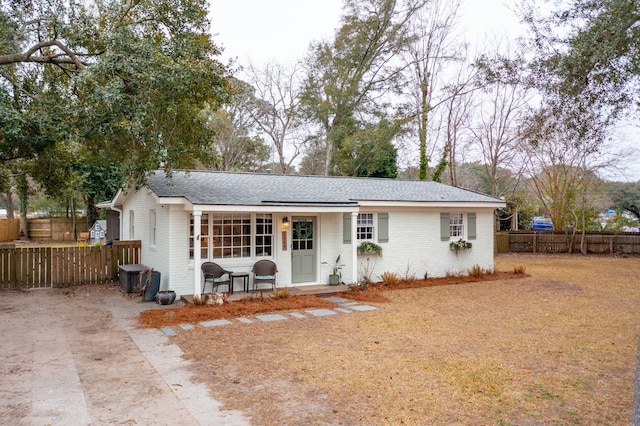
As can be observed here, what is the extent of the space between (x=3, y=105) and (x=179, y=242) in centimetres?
470

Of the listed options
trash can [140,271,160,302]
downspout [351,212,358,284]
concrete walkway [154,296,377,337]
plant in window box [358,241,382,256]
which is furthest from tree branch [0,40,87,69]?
plant in window box [358,241,382,256]

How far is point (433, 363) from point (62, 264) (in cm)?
1065

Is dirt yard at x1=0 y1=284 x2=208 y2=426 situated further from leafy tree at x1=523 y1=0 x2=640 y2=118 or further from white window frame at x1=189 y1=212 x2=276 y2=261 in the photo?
leafy tree at x1=523 y1=0 x2=640 y2=118

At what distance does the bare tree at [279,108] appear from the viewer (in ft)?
92.2

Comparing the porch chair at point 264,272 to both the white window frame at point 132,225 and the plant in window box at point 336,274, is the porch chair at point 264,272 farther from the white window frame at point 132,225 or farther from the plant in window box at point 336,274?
the white window frame at point 132,225

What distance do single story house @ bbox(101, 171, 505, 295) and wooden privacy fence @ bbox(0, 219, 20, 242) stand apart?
16825 mm

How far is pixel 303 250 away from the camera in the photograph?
12148mm

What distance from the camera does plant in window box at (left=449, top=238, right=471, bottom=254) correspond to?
1430 cm

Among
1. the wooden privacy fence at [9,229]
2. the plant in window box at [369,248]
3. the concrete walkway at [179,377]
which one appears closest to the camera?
the concrete walkway at [179,377]

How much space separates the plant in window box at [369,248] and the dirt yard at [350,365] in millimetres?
2505

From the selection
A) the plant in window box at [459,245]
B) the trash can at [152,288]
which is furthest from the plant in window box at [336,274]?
the trash can at [152,288]

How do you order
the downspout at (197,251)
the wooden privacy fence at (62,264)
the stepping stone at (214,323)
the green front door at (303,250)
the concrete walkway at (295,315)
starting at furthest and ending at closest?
the green front door at (303,250)
the wooden privacy fence at (62,264)
the downspout at (197,251)
the stepping stone at (214,323)
the concrete walkway at (295,315)

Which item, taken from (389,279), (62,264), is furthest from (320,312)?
(62,264)

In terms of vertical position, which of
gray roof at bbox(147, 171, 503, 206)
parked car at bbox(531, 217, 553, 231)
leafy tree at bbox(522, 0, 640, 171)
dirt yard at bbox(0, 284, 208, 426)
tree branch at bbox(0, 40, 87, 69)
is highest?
tree branch at bbox(0, 40, 87, 69)
